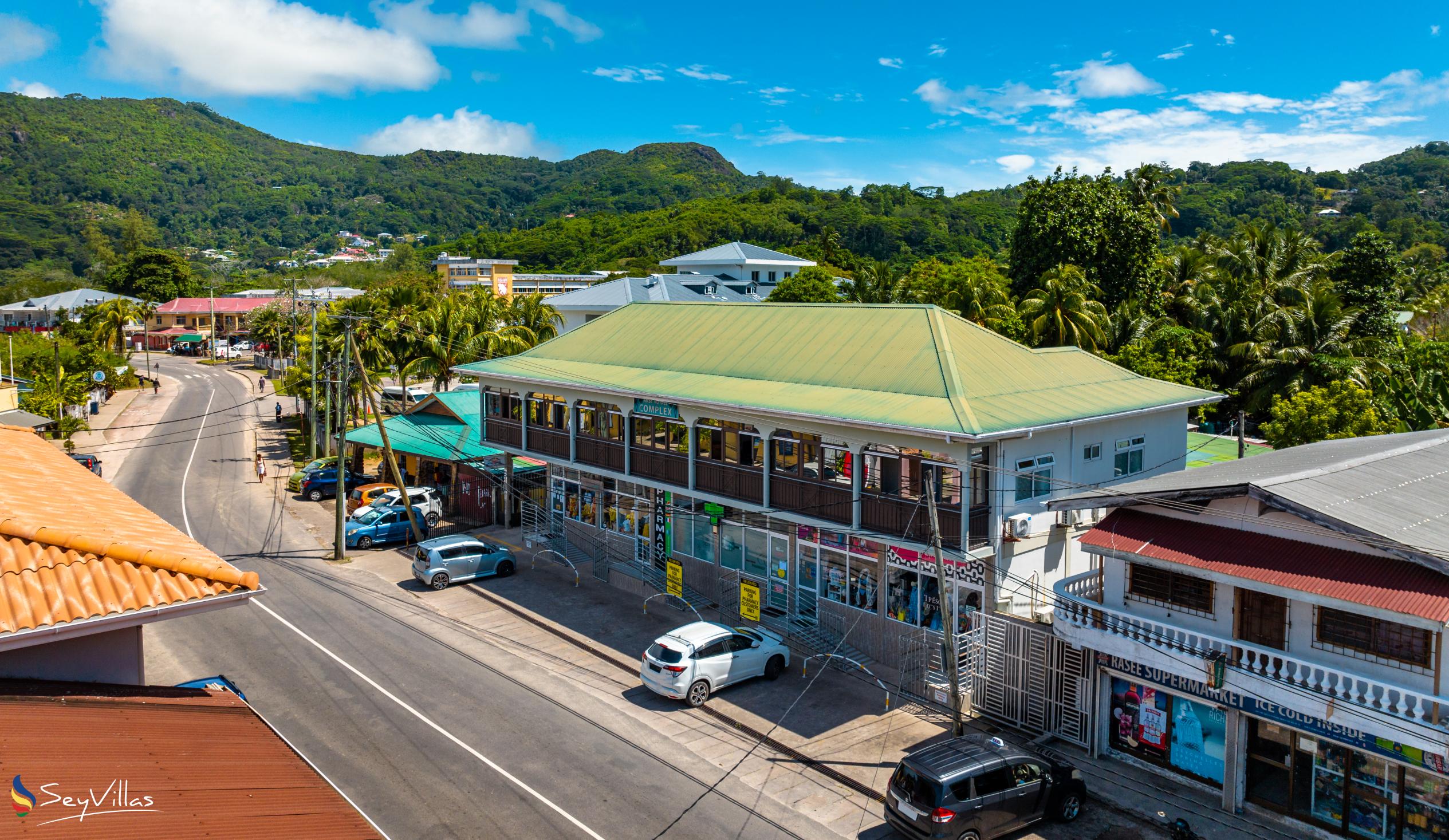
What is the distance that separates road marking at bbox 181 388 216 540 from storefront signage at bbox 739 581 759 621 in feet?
47.4

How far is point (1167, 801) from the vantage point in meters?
17.1

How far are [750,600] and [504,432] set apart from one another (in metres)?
13.7

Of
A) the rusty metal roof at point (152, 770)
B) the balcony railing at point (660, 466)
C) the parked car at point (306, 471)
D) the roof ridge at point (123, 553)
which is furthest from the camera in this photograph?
the parked car at point (306, 471)

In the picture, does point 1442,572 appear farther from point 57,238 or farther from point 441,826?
point 57,238

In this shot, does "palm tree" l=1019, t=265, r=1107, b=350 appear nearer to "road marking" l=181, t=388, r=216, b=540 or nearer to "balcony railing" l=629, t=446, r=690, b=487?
"balcony railing" l=629, t=446, r=690, b=487

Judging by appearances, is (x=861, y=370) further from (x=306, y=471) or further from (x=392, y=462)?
(x=306, y=471)

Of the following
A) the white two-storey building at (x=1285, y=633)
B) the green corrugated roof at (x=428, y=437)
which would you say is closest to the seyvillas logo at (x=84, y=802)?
the white two-storey building at (x=1285, y=633)

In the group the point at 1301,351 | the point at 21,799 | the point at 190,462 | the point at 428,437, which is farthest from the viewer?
the point at 190,462

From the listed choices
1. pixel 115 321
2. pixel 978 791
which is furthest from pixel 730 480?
pixel 115 321

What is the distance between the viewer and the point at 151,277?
125625mm

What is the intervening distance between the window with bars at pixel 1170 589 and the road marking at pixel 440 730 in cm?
1094

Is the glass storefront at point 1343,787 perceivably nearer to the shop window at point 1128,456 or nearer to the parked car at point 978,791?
the parked car at point 978,791

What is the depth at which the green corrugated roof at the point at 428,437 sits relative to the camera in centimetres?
3997

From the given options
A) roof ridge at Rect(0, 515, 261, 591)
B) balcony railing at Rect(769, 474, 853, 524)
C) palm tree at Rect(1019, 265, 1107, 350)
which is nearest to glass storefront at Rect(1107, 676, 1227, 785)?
balcony railing at Rect(769, 474, 853, 524)
